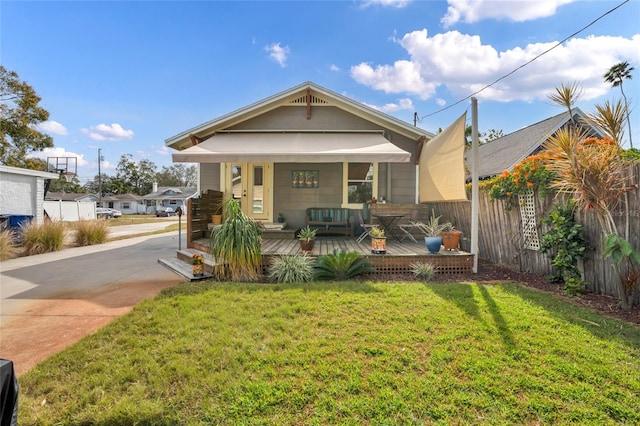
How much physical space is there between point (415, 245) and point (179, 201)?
206 ft

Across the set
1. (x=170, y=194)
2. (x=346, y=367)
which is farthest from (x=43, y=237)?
(x=170, y=194)

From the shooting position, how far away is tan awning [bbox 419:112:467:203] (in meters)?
6.64

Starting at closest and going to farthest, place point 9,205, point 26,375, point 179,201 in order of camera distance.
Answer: point 26,375
point 9,205
point 179,201

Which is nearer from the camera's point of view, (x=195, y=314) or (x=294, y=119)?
(x=195, y=314)

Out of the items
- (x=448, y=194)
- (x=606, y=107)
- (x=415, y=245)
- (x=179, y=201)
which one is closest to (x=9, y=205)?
(x=415, y=245)

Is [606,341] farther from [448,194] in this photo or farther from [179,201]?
[179,201]

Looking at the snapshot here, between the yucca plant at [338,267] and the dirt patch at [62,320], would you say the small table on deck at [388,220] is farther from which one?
the dirt patch at [62,320]

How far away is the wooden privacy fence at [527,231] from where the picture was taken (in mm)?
4414

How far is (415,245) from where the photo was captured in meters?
7.84

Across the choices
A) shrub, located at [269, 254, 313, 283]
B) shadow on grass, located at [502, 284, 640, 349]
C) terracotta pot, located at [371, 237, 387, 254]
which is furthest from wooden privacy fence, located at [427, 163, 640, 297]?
shrub, located at [269, 254, 313, 283]

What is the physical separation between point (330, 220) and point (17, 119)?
26300 mm

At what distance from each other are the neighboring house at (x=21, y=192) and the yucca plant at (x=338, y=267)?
13043mm

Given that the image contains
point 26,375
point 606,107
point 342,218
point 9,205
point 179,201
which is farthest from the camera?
point 179,201

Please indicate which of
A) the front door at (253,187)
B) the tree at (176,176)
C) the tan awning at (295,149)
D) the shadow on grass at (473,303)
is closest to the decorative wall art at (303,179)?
the front door at (253,187)
